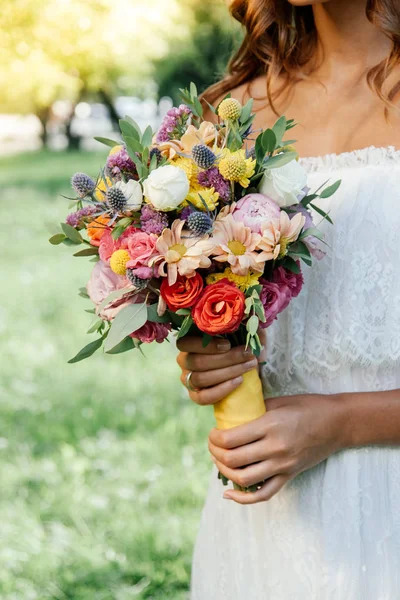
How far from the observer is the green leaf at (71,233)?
139cm

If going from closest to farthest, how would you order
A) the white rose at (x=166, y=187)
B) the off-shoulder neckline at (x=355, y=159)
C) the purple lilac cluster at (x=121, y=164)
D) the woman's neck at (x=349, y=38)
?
1. the white rose at (x=166, y=187)
2. the purple lilac cluster at (x=121, y=164)
3. the off-shoulder neckline at (x=355, y=159)
4. the woman's neck at (x=349, y=38)

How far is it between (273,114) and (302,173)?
0.58 metres

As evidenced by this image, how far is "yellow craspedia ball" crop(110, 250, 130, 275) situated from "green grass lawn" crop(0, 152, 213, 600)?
806 millimetres

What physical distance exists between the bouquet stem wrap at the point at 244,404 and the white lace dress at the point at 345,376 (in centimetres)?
18

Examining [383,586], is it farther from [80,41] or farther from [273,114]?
[80,41]

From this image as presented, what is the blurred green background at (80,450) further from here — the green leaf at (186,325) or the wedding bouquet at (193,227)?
the green leaf at (186,325)

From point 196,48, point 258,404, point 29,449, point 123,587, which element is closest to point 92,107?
point 196,48

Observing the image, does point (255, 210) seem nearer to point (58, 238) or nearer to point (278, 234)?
point (278, 234)

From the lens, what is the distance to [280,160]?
132cm

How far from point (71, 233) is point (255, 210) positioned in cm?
35

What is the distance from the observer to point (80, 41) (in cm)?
1486

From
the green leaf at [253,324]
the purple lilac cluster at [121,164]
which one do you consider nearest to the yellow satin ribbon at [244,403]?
the green leaf at [253,324]

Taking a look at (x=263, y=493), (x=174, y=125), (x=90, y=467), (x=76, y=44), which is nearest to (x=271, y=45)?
(x=174, y=125)

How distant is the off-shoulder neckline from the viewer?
5.17ft
